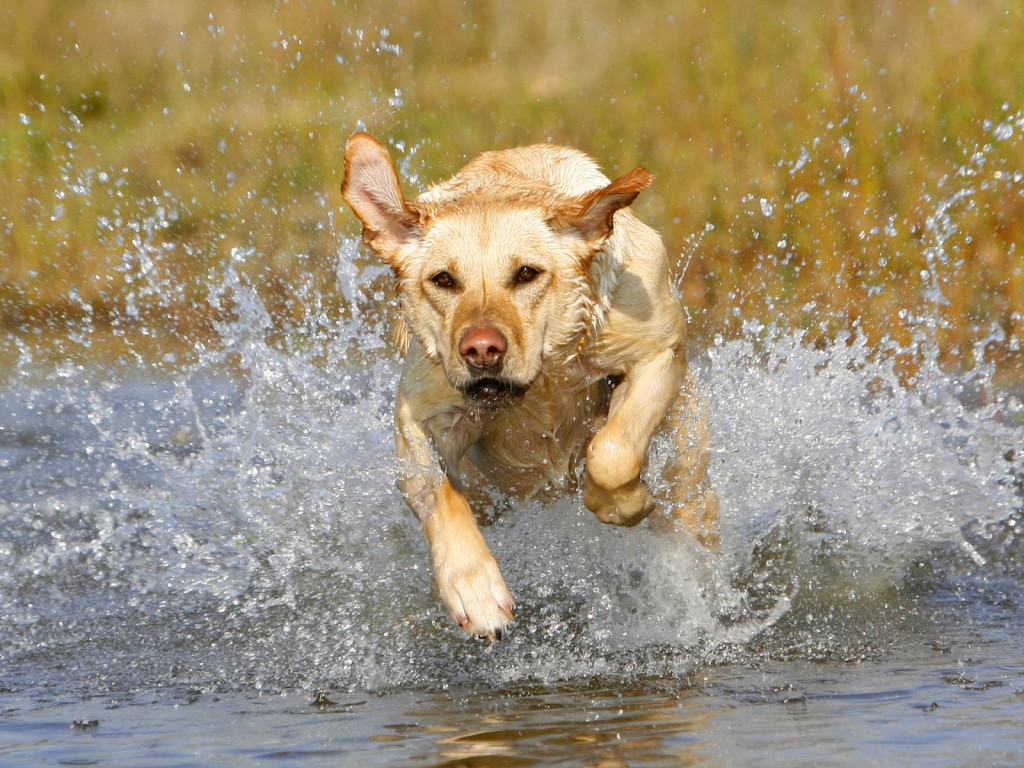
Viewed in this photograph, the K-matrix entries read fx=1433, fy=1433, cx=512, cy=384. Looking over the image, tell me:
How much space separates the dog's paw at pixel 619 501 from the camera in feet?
16.0

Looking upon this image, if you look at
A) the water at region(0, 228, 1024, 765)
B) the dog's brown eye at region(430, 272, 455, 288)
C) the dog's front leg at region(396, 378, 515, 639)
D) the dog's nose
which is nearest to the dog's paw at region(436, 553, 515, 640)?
the dog's front leg at region(396, 378, 515, 639)

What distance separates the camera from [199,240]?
40.9 feet

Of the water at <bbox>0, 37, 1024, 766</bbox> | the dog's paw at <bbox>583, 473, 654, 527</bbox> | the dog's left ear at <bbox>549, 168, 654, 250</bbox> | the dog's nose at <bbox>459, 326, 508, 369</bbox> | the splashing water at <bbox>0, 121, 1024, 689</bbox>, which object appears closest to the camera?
the water at <bbox>0, 37, 1024, 766</bbox>

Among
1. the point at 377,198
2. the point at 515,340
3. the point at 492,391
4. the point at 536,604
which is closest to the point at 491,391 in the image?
the point at 492,391

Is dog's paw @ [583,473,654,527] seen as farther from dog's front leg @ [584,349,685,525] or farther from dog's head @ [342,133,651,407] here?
dog's head @ [342,133,651,407]

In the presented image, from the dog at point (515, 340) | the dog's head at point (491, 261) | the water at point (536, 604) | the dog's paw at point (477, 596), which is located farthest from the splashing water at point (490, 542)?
the dog's head at point (491, 261)

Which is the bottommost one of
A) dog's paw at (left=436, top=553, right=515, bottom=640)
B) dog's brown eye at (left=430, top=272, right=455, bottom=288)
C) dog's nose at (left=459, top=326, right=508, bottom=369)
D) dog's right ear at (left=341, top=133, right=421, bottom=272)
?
dog's paw at (left=436, top=553, right=515, bottom=640)

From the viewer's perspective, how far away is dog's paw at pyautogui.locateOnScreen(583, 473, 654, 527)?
486cm

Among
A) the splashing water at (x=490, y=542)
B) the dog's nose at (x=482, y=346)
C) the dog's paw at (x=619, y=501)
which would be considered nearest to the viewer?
the dog's nose at (x=482, y=346)

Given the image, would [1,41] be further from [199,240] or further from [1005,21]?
[1005,21]

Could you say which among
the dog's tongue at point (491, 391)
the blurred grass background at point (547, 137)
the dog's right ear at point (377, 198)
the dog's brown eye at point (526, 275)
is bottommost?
the dog's tongue at point (491, 391)

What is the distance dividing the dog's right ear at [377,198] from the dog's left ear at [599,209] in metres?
0.51

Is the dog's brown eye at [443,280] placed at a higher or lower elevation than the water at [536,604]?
higher

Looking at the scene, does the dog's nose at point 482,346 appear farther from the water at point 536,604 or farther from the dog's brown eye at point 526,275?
the water at point 536,604
